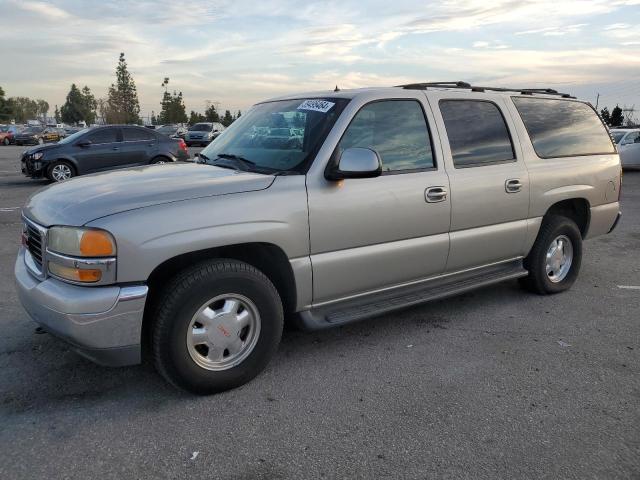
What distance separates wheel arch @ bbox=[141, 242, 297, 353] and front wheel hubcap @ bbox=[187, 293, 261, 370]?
0.25 m

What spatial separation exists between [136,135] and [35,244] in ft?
38.2

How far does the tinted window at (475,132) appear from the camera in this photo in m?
4.17

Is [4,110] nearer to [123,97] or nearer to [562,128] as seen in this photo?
[123,97]

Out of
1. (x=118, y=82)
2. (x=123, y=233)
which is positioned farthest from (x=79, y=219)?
(x=118, y=82)

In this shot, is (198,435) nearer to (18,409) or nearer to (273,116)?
(18,409)

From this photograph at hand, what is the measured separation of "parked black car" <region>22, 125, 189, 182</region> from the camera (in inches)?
533

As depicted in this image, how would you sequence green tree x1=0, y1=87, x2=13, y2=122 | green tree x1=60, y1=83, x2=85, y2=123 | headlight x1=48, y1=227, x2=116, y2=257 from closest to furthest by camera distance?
headlight x1=48, y1=227, x2=116, y2=257, green tree x1=0, y1=87, x2=13, y2=122, green tree x1=60, y1=83, x2=85, y2=123

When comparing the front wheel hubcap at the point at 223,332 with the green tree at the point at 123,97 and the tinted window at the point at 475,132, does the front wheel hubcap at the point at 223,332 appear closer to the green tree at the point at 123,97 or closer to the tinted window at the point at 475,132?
the tinted window at the point at 475,132

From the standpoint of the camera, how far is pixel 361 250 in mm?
3635

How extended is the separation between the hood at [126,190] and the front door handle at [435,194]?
46.2 inches

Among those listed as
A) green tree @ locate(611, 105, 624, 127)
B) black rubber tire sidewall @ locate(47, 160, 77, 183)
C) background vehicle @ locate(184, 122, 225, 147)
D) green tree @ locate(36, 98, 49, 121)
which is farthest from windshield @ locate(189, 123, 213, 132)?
green tree @ locate(36, 98, 49, 121)

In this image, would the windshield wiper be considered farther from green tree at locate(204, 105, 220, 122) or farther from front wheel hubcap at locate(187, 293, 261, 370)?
green tree at locate(204, 105, 220, 122)

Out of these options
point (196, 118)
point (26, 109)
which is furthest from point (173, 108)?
point (26, 109)

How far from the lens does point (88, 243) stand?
280 centimetres
